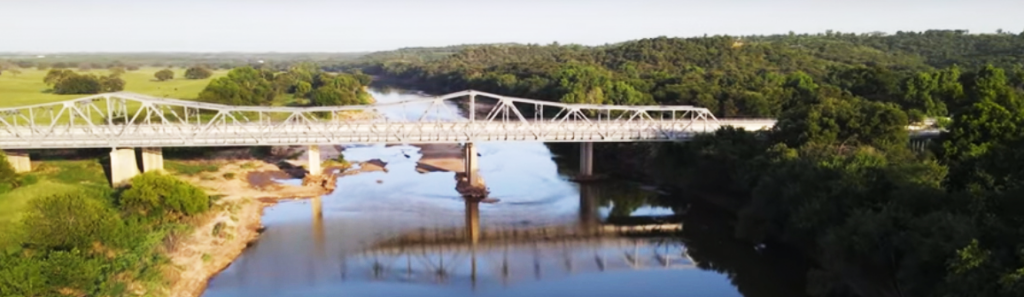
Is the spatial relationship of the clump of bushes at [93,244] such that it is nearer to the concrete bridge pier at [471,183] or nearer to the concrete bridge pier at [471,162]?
the concrete bridge pier at [471,183]

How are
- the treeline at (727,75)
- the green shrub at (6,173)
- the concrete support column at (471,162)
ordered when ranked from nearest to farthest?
the green shrub at (6,173), the concrete support column at (471,162), the treeline at (727,75)

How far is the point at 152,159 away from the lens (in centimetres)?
5412

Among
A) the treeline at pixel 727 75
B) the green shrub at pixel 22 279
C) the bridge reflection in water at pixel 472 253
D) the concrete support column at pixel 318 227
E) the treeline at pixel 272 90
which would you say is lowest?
the bridge reflection in water at pixel 472 253

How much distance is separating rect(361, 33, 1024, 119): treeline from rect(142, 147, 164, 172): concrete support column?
45256 mm

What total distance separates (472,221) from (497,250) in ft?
20.5

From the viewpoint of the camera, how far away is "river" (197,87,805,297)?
35.0 m

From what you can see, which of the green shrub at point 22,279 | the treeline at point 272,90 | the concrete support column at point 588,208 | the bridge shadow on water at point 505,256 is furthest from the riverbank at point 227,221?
the treeline at point 272,90

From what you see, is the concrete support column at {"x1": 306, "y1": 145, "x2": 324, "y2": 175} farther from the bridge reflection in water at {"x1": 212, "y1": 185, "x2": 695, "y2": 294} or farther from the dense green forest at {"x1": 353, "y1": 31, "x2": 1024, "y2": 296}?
the dense green forest at {"x1": 353, "y1": 31, "x2": 1024, "y2": 296}

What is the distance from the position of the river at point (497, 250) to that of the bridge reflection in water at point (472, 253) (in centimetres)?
6

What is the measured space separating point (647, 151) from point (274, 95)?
7086 cm

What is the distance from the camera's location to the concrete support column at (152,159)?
5341cm

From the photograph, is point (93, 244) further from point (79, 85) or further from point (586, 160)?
point (79, 85)

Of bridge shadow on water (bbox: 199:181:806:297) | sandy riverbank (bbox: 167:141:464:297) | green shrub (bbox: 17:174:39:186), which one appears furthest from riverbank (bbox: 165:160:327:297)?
green shrub (bbox: 17:174:39:186)

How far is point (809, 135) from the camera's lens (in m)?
44.2
